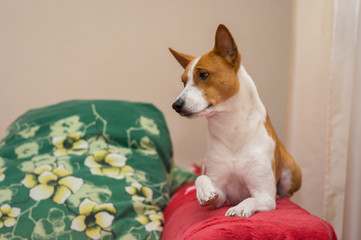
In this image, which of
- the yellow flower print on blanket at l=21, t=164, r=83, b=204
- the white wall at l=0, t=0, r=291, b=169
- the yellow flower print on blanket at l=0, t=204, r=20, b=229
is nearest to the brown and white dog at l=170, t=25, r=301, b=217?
the yellow flower print on blanket at l=21, t=164, r=83, b=204

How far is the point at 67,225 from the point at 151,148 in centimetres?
45

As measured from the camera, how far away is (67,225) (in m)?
1.14

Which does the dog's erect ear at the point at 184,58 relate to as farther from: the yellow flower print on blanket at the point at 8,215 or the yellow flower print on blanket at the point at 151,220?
the yellow flower print on blanket at the point at 8,215

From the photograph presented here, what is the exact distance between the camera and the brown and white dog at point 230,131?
0.92 meters

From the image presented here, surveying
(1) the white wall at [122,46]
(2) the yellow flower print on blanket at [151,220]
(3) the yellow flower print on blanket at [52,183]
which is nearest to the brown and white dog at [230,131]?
(2) the yellow flower print on blanket at [151,220]

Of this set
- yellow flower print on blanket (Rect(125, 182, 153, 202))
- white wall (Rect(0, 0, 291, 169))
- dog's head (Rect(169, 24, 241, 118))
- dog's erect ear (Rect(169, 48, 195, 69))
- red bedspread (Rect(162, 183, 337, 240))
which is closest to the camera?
red bedspread (Rect(162, 183, 337, 240))

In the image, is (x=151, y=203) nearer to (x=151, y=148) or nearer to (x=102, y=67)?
(x=151, y=148)

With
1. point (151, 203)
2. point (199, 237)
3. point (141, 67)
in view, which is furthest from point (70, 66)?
point (199, 237)

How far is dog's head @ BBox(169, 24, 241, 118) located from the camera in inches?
35.6

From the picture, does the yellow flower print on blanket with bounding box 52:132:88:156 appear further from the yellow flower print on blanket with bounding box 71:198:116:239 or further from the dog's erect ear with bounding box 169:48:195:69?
the dog's erect ear with bounding box 169:48:195:69

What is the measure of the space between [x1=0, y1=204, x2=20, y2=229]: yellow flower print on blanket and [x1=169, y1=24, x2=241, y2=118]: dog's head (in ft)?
2.05

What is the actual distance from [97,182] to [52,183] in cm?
14

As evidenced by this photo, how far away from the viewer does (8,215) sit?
1.15 metres

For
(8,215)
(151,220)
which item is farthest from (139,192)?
(8,215)
